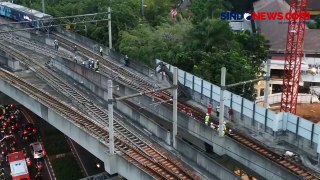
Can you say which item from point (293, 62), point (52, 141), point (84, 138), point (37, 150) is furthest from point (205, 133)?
point (293, 62)

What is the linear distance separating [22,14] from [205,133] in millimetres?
47613

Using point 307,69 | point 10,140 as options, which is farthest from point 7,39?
point 307,69

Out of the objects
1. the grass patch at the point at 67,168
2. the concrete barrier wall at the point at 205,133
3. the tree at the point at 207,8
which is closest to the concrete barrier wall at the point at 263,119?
the concrete barrier wall at the point at 205,133

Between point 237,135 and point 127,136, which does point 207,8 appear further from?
point 127,136

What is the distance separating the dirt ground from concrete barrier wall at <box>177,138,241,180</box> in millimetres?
23083

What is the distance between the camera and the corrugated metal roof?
63844 mm

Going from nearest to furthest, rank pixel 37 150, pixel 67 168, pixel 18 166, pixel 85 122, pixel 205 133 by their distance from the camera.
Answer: pixel 205 133
pixel 85 122
pixel 18 166
pixel 67 168
pixel 37 150

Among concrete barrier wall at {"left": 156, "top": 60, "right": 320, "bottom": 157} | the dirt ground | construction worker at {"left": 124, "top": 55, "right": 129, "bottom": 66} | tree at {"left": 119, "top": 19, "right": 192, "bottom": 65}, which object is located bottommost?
the dirt ground

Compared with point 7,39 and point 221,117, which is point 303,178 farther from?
point 7,39

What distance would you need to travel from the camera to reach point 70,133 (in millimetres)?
36469

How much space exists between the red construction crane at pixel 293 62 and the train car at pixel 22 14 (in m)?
32.8

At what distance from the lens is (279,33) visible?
224 feet

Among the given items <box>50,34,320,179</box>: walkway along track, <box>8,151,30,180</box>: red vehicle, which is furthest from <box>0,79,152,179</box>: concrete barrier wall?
<box>50,34,320,179</box>: walkway along track

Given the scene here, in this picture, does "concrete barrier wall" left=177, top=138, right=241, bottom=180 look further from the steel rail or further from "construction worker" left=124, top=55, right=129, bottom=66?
"construction worker" left=124, top=55, right=129, bottom=66
